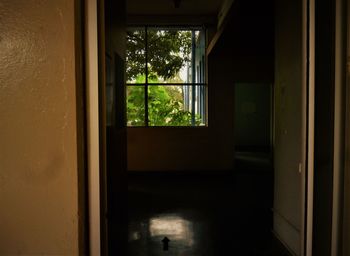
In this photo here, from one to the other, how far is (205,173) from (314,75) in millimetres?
5375

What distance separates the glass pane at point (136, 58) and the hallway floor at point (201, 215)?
2257 mm

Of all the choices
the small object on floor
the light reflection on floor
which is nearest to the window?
the light reflection on floor

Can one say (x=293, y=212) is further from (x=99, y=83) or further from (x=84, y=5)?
(x=84, y=5)

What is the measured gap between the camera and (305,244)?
5.42 feet

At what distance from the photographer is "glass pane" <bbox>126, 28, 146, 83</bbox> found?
6738 millimetres

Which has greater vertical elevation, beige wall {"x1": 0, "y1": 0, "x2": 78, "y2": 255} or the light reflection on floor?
beige wall {"x1": 0, "y1": 0, "x2": 78, "y2": 255}

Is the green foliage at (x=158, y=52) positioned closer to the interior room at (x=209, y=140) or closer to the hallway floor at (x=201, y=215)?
the interior room at (x=209, y=140)

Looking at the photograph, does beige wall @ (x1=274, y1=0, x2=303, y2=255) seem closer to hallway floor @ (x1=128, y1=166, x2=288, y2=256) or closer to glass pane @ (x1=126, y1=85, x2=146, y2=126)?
hallway floor @ (x1=128, y1=166, x2=288, y2=256)

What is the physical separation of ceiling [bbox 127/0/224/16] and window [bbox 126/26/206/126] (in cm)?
38

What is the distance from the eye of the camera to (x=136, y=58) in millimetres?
6754

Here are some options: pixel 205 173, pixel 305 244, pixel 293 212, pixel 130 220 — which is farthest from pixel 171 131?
pixel 305 244

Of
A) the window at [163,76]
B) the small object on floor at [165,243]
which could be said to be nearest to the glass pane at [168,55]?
the window at [163,76]

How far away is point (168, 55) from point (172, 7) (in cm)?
107

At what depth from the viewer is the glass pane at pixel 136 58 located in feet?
22.1
